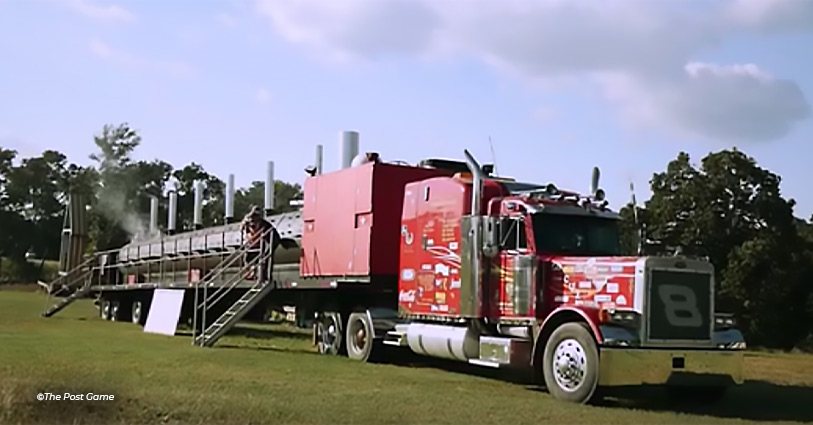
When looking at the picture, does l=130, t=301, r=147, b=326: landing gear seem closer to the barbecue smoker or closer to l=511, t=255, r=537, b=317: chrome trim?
the barbecue smoker

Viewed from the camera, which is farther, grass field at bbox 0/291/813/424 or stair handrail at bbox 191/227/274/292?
stair handrail at bbox 191/227/274/292

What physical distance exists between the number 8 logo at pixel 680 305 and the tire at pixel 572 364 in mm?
1079

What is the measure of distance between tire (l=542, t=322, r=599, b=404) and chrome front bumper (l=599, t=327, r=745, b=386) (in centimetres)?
20

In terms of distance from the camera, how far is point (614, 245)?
14828 mm

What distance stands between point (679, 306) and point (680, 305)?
0.02 metres

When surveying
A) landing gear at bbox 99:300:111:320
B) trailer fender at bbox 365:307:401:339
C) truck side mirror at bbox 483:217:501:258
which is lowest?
landing gear at bbox 99:300:111:320

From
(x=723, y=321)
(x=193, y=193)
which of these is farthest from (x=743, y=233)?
(x=193, y=193)

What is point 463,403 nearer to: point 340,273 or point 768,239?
point 340,273

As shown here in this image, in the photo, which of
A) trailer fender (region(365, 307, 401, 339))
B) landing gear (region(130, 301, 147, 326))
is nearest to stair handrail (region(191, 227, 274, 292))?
trailer fender (region(365, 307, 401, 339))

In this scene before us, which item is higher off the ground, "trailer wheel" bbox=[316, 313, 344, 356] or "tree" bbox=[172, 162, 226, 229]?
"tree" bbox=[172, 162, 226, 229]

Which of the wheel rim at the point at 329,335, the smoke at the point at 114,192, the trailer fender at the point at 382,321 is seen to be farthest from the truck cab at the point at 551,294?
the smoke at the point at 114,192

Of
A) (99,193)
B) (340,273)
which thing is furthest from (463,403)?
(99,193)

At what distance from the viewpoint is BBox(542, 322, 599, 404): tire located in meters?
12.7

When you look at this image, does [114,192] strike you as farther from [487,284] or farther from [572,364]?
[572,364]
